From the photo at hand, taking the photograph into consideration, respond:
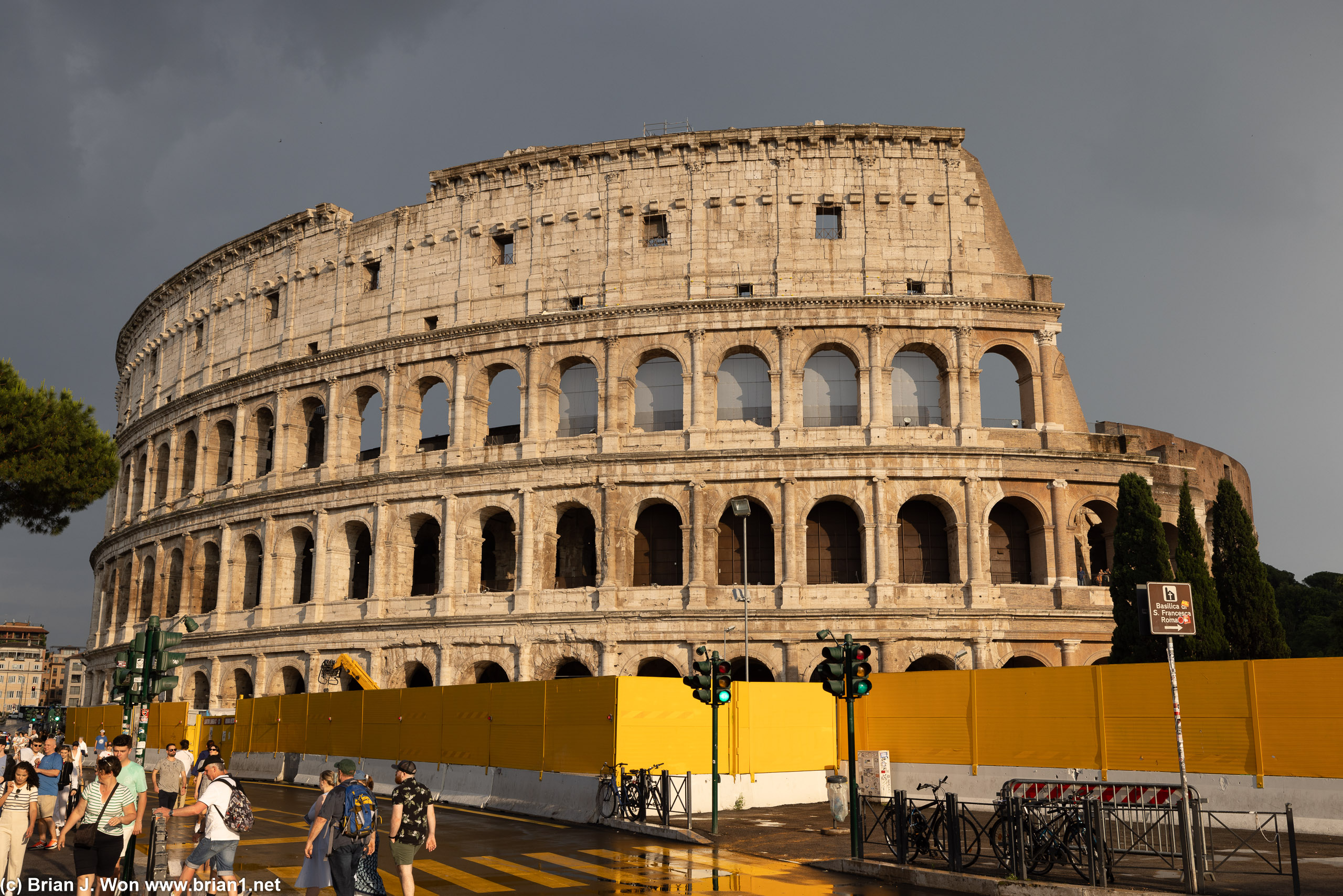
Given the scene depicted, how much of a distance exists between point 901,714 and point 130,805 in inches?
653

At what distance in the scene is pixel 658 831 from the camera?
698 inches

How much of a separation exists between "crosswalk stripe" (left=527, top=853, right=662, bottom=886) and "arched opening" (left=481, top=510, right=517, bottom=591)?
21.8m

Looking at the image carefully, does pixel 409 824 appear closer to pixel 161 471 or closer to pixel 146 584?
→ pixel 146 584

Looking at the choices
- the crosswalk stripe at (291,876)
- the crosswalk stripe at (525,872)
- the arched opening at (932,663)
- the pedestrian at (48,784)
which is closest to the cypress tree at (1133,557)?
the arched opening at (932,663)

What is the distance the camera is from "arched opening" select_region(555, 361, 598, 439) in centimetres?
3675

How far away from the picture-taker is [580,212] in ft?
120

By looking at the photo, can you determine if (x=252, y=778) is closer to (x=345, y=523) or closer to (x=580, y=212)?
(x=345, y=523)

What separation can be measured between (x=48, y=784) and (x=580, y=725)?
9702 mm

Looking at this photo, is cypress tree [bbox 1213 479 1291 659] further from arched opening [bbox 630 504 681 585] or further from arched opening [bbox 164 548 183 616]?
arched opening [bbox 164 548 183 616]

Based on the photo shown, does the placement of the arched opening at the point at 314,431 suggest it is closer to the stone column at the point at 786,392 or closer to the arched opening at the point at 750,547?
the arched opening at the point at 750,547

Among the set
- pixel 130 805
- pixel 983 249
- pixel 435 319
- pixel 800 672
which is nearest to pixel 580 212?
pixel 435 319

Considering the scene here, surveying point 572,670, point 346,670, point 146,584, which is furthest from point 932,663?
point 146,584

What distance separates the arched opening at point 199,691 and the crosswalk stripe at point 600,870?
29726mm

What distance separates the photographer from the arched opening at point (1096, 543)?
34344 mm
